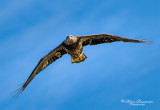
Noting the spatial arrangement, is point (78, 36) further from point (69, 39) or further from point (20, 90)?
point (20, 90)

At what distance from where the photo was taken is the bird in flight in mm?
17656

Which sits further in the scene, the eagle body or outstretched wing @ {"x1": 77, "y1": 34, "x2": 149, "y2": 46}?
the eagle body

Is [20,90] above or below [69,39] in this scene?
below

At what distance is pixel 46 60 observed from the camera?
1862cm

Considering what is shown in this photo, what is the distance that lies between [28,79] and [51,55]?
5.32ft

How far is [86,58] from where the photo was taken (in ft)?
59.0

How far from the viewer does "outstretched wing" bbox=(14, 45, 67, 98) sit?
1838 centimetres

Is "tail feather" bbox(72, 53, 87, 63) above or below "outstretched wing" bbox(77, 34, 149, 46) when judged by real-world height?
below

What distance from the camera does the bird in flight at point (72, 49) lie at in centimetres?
1766

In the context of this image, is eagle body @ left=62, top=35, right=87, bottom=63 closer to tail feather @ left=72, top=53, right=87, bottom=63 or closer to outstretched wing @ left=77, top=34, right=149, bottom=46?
tail feather @ left=72, top=53, right=87, bottom=63

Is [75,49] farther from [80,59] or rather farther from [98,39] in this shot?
[98,39]

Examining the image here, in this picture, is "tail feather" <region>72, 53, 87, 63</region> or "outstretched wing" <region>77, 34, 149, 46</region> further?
"tail feather" <region>72, 53, 87, 63</region>

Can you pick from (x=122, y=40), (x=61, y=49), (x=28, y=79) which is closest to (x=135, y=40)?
(x=122, y=40)

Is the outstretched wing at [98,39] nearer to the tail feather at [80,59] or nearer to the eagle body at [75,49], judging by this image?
the eagle body at [75,49]
